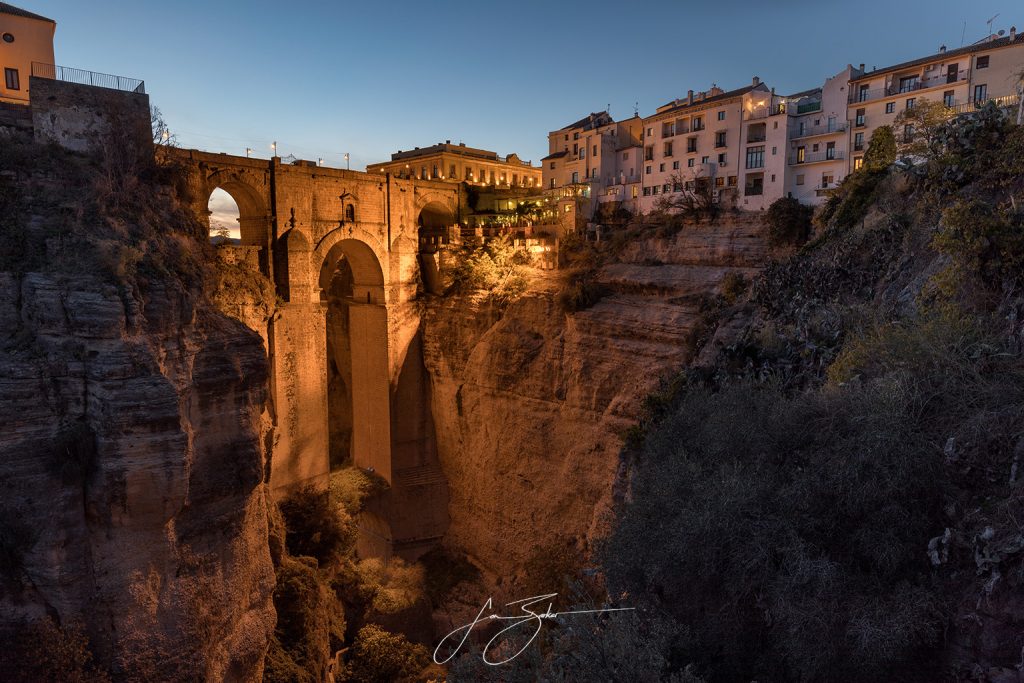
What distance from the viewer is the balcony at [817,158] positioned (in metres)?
23.5

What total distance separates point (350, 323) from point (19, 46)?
12.9 m

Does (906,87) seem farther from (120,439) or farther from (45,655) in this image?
Result: (45,655)

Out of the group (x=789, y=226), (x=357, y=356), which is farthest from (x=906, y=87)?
(x=357, y=356)

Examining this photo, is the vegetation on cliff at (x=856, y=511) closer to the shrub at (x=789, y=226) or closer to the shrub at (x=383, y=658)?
the shrub at (x=789, y=226)

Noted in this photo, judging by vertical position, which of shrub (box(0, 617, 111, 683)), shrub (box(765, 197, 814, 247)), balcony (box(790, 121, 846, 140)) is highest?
balcony (box(790, 121, 846, 140))

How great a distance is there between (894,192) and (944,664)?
937 centimetres

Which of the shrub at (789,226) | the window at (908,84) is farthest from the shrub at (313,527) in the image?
the window at (908,84)

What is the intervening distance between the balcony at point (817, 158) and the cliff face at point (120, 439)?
21.0 metres

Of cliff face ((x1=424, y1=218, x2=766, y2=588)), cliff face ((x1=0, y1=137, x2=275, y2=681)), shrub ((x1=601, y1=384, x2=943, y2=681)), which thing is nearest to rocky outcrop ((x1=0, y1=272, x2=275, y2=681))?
cliff face ((x1=0, y1=137, x2=275, y2=681))

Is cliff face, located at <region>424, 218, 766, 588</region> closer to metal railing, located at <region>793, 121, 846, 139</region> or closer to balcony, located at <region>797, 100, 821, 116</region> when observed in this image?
metal railing, located at <region>793, 121, 846, 139</region>

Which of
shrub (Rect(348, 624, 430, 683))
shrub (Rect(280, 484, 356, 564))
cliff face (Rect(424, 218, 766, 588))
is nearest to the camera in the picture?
shrub (Rect(348, 624, 430, 683))

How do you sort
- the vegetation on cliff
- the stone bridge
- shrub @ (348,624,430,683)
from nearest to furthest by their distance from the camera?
the vegetation on cliff < shrub @ (348,624,430,683) < the stone bridge

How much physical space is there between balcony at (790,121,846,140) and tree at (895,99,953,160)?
4.09m

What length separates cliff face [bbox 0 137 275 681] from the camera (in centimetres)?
974
